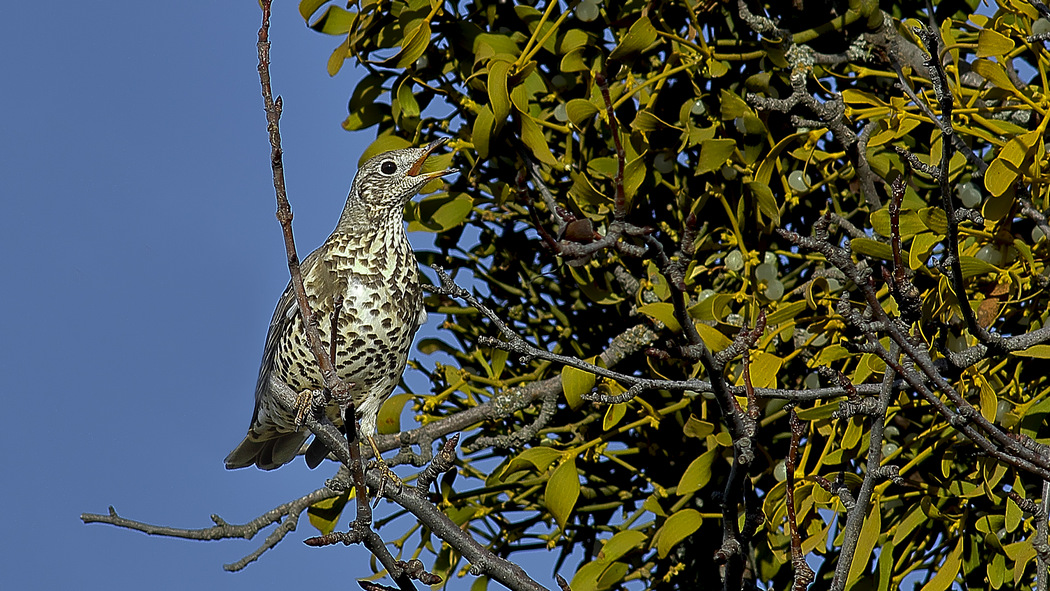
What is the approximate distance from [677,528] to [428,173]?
0.49m

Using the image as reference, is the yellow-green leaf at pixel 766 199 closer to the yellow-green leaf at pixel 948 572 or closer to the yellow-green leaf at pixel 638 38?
the yellow-green leaf at pixel 638 38

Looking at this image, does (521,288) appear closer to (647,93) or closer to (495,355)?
(495,355)

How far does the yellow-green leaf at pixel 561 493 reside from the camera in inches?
42.6

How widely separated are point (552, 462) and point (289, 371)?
0.40 meters

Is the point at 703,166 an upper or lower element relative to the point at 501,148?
lower

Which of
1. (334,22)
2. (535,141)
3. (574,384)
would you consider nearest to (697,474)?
(574,384)

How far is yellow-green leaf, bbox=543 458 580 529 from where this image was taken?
108 centimetres

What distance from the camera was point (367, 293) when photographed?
1.31 metres

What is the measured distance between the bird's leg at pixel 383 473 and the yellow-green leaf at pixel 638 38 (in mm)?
471

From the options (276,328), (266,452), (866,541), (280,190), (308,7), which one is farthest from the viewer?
(266,452)

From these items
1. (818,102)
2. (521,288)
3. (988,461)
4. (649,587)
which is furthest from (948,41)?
(649,587)

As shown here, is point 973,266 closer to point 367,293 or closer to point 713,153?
point 713,153

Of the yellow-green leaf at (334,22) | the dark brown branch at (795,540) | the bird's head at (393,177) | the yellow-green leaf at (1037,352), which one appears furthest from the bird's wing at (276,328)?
the yellow-green leaf at (1037,352)

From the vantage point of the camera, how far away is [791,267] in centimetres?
127
